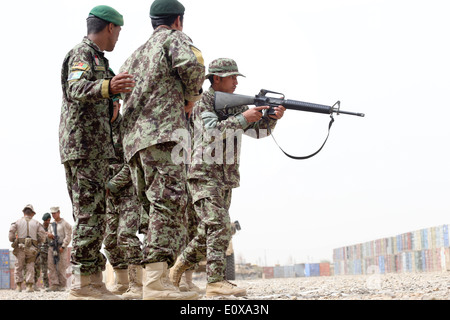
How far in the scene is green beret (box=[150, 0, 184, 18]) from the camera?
462cm

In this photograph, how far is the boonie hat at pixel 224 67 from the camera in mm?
5895

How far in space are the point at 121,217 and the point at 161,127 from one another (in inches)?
76.9

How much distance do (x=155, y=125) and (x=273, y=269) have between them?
33363 mm

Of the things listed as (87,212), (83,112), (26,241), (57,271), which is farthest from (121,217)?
(57,271)

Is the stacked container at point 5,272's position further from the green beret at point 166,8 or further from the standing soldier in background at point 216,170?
the green beret at point 166,8

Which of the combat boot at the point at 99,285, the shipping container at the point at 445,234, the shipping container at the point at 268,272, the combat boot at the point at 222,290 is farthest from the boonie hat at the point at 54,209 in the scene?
the shipping container at the point at 268,272

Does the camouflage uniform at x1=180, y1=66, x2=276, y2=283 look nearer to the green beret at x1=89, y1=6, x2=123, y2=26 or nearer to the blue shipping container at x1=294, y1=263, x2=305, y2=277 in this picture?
the green beret at x1=89, y1=6, x2=123, y2=26

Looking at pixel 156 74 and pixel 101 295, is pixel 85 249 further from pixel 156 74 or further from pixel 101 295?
pixel 156 74

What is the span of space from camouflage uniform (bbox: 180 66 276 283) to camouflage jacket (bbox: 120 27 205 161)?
111 cm

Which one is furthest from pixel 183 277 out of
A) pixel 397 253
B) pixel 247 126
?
pixel 397 253

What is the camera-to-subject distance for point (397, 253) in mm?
27734

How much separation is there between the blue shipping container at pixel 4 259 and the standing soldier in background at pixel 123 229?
16206 millimetres

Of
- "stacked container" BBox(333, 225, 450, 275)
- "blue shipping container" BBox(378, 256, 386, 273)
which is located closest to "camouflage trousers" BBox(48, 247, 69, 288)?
"stacked container" BBox(333, 225, 450, 275)

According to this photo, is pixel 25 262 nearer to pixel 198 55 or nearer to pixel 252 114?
pixel 252 114
